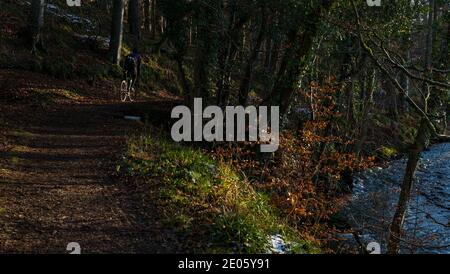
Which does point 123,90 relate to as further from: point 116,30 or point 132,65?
point 116,30

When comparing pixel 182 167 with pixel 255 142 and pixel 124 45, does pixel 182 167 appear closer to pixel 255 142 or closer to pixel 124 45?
pixel 255 142

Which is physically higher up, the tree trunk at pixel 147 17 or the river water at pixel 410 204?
the tree trunk at pixel 147 17

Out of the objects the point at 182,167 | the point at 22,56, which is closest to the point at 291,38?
the point at 182,167

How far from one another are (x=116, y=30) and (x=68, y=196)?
15.6 metres

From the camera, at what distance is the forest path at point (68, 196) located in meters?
6.81

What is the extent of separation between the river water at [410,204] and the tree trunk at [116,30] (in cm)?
1296

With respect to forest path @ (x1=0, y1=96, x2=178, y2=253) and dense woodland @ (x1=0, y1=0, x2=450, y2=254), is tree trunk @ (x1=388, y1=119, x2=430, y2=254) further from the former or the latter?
forest path @ (x1=0, y1=96, x2=178, y2=253)

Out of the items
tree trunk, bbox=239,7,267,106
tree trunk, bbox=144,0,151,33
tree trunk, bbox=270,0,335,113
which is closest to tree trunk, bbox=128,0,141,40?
tree trunk, bbox=144,0,151,33

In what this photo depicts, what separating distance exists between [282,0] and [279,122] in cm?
355

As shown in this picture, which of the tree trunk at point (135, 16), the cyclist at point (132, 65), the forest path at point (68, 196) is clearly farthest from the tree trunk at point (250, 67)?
the tree trunk at point (135, 16)

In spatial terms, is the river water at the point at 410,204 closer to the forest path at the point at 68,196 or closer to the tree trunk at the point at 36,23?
the forest path at the point at 68,196

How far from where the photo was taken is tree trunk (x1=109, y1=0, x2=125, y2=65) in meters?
22.5

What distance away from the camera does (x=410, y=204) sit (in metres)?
16.9
